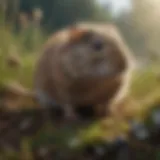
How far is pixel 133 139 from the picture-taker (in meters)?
1.12

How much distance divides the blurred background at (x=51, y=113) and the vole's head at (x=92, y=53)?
3 centimetres

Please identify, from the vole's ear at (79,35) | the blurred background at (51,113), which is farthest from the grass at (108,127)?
the vole's ear at (79,35)

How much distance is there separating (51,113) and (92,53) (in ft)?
0.58

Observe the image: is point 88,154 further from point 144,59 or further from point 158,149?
point 144,59

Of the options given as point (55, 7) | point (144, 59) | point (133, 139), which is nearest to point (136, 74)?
point (144, 59)

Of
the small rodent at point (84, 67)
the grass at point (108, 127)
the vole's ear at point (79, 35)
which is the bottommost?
the grass at point (108, 127)

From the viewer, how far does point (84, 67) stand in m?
1.14

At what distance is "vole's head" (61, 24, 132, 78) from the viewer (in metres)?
1.13

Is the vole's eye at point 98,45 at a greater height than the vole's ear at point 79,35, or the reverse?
the vole's ear at point 79,35

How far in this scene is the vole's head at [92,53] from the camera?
113 cm

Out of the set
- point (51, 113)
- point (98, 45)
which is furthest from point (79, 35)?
point (51, 113)

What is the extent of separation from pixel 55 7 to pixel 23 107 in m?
0.26

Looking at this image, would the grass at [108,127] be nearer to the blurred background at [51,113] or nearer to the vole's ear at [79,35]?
the blurred background at [51,113]

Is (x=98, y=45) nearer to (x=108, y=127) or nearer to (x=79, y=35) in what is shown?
(x=79, y=35)
